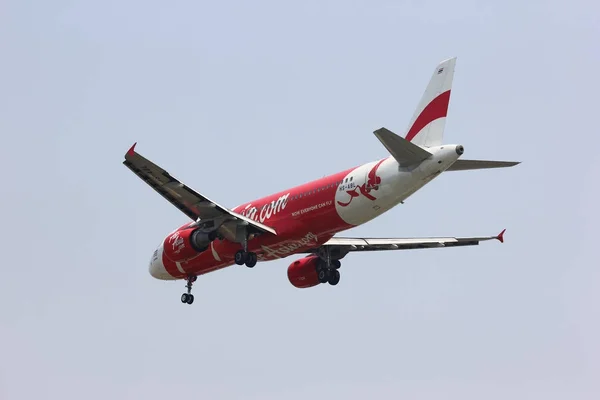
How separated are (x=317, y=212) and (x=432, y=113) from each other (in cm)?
701

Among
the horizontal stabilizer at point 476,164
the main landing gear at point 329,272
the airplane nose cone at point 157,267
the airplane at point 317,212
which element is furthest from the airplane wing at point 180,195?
the horizontal stabilizer at point 476,164

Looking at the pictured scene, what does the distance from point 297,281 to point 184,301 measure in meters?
6.02

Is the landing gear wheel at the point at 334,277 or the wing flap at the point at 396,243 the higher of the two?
the wing flap at the point at 396,243

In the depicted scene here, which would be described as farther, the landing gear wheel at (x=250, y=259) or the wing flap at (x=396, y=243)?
the wing flap at (x=396, y=243)

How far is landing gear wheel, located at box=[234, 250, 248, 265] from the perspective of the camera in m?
61.7

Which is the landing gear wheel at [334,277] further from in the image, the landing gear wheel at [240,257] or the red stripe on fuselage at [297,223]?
the landing gear wheel at [240,257]

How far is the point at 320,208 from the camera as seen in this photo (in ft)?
196

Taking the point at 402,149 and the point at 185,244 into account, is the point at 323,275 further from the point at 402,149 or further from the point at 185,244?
the point at 402,149

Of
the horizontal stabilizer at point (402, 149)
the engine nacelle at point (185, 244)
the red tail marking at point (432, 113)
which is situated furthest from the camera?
the engine nacelle at point (185, 244)

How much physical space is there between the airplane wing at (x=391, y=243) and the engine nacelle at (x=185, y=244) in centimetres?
674

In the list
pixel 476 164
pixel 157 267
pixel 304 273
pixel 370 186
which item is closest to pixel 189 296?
pixel 157 267

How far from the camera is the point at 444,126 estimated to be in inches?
2265

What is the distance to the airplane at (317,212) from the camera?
184 ft

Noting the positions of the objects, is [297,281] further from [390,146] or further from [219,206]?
[390,146]
